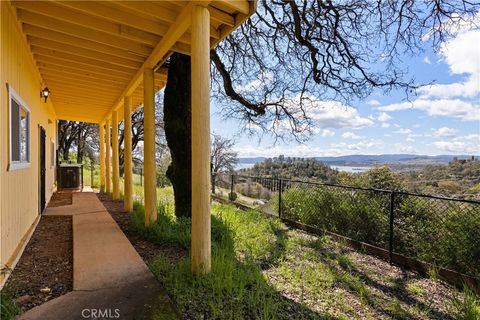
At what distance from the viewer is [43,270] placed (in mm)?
3260

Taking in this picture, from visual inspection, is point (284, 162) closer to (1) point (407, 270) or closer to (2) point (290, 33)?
(2) point (290, 33)

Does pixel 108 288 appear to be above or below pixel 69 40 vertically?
below

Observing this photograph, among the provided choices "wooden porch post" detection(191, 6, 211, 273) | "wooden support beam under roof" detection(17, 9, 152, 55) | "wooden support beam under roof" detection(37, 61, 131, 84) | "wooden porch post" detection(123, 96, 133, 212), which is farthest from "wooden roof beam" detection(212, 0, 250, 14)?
"wooden porch post" detection(123, 96, 133, 212)

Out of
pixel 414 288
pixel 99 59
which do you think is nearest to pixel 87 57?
pixel 99 59

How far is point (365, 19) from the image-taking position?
6.56m

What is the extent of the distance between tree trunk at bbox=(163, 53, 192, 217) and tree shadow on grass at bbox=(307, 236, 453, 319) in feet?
8.46

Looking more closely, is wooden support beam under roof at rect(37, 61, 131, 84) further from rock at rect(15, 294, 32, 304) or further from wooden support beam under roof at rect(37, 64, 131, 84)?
rock at rect(15, 294, 32, 304)

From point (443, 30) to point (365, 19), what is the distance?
158 cm

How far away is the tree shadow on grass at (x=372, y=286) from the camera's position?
9.21ft

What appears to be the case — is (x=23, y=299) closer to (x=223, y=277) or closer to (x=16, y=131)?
(x=223, y=277)

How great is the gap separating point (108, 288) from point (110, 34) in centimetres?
302

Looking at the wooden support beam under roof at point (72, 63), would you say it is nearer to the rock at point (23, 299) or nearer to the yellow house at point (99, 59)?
the yellow house at point (99, 59)

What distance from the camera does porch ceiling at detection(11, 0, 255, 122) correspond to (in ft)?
10.3

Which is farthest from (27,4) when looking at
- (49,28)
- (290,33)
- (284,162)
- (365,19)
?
(284,162)
